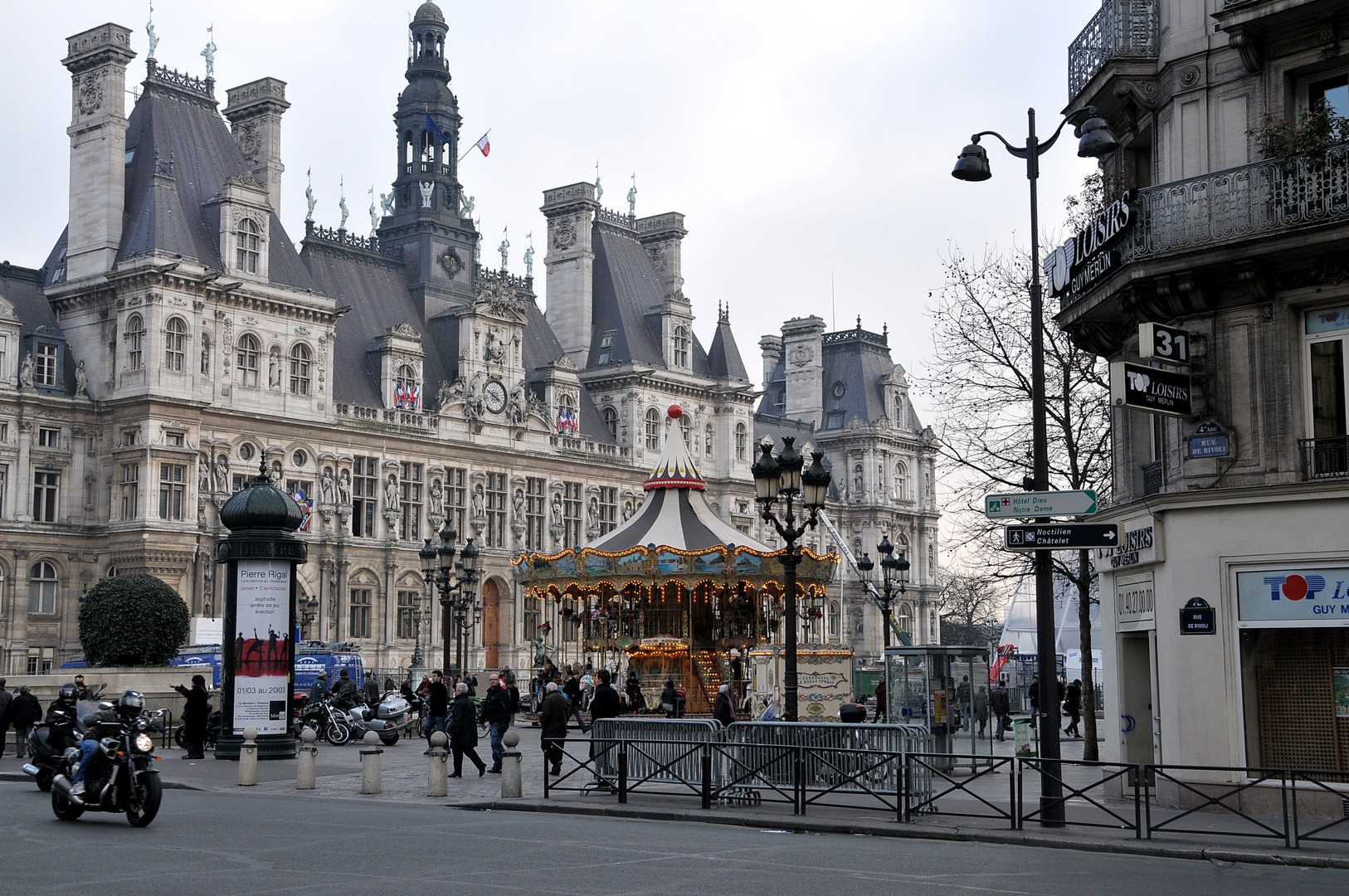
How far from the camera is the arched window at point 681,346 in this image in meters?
76.5

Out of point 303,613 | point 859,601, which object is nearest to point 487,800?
point 303,613

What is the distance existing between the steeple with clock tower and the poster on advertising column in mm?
40616

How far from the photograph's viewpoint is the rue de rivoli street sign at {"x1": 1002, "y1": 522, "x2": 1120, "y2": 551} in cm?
1672

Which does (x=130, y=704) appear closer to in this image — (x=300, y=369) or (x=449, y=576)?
(x=449, y=576)

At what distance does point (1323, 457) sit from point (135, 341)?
42.5 meters

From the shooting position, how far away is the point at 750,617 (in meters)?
39.6

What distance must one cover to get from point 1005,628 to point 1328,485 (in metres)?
63.1

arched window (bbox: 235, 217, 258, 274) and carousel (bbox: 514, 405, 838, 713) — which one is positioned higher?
arched window (bbox: 235, 217, 258, 274)

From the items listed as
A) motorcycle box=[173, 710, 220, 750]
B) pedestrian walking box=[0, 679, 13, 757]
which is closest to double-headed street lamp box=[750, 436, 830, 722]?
motorcycle box=[173, 710, 220, 750]

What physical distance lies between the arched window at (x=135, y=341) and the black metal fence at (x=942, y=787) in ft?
113

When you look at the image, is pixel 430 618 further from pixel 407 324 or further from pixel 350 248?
pixel 350 248

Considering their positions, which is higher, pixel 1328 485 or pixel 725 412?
pixel 725 412

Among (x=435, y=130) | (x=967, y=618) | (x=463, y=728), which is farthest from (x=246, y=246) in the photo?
(x=967, y=618)

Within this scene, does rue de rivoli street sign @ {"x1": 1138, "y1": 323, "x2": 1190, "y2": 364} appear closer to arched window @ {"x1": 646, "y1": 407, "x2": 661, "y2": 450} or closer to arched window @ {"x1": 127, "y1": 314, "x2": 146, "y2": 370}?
arched window @ {"x1": 127, "y1": 314, "x2": 146, "y2": 370}
